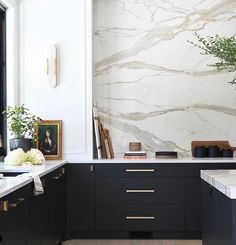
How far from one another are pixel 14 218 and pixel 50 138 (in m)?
2.21

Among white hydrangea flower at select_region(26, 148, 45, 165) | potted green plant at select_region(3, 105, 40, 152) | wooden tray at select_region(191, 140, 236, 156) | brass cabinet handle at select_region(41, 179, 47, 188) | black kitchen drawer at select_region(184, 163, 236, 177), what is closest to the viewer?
brass cabinet handle at select_region(41, 179, 47, 188)

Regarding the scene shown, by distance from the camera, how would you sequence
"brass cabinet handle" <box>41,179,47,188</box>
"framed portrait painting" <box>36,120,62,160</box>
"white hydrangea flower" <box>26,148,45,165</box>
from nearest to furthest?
"brass cabinet handle" <box>41,179,47,188</box> → "white hydrangea flower" <box>26,148,45,165</box> → "framed portrait painting" <box>36,120,62,160</box>

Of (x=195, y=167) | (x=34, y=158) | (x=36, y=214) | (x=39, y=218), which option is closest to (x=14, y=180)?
(x=36, y=214)

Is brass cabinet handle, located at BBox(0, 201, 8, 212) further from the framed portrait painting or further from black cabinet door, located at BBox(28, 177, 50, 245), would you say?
Answer: the framed portrait painting

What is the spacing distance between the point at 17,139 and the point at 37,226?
130cm

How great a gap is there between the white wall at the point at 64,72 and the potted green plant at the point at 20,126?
0.24m

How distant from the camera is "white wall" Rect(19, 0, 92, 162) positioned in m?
4.57

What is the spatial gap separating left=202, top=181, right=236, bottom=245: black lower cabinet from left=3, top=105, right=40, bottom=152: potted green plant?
6.06 ft

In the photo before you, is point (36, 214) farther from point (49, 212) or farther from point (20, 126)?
point (20, 126)

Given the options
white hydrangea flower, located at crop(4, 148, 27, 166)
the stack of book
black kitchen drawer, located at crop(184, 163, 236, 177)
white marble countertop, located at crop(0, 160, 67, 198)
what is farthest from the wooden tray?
white hydrangea flower, located at crop(4, 148, 27, 166)


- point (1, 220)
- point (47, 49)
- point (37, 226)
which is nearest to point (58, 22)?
point (47, 49)

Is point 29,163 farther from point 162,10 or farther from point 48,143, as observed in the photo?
point 162,10

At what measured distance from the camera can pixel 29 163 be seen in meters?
3.65

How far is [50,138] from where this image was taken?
455 cm
